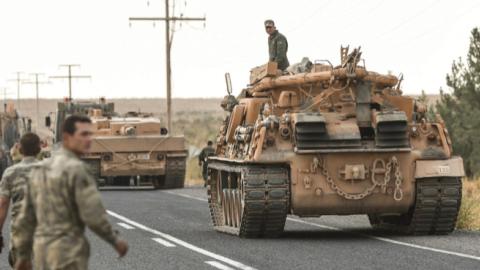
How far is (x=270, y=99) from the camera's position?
70.9 ft

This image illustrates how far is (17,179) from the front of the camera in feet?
37.8

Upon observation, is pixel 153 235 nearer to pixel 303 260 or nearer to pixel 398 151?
pixel 398 151

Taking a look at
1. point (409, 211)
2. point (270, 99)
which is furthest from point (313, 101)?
point (409, 211)

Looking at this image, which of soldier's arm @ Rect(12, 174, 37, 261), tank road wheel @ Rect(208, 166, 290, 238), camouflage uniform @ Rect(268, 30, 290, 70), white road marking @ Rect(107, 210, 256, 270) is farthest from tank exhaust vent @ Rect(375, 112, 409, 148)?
soldier's arm @ Rect(12, 174, 37, 261)

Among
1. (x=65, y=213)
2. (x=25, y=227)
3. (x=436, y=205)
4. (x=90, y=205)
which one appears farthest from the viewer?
(x=436, y=205)

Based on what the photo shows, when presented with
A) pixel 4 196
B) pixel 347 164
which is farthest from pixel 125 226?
pixel 4 196

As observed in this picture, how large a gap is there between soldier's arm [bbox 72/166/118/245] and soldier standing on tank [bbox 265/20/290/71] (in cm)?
1403

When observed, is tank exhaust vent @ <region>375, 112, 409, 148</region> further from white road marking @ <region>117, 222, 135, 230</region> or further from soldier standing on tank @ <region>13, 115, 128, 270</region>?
soldier standing on tank @ <region>13, 115, 128, 270</region>

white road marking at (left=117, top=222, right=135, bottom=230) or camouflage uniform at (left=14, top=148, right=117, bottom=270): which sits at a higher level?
camouflage uniform at (left=14, top=148, right=117, bottom=270)

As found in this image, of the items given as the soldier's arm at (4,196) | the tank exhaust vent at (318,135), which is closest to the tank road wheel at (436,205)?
the tank exhaust vent at (318,135)

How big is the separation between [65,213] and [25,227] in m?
1.21

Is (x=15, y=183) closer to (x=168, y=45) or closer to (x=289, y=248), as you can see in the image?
(x=289, y=248)

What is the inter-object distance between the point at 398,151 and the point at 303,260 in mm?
4525

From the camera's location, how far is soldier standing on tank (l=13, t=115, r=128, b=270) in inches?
322
